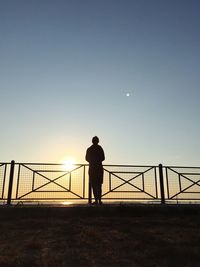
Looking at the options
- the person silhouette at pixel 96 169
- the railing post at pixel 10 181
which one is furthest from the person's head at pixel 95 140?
the railing post at pixel 10 181

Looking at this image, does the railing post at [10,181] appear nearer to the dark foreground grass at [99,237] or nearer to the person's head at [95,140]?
the dark foreground grass at [99,237]

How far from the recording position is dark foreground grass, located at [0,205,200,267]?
314 cm

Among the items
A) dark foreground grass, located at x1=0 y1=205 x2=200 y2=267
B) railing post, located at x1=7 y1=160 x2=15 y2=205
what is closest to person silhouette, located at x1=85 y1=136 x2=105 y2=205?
dark foreground grass, located at x1=0 y1=205 x2=200 y2=267

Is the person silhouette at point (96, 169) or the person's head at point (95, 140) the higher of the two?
the person's head at point (95, 140)

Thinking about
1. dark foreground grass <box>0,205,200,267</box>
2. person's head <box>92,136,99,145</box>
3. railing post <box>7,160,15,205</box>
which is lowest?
dark foreground grass <box>0,205,200,267</box>

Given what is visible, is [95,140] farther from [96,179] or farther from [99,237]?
[99,237]

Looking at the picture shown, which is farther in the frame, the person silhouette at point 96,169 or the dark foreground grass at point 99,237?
the person silhouette at point 96,169

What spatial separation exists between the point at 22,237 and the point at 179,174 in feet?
24.3

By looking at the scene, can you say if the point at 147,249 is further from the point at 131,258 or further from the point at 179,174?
the point at 179,174

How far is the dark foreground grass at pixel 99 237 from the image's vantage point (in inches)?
123

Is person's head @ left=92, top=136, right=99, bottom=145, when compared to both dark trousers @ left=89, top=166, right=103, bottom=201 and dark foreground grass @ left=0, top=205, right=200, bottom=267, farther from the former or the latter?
dark foreground grass @ left=0, top=205, right=200, bottom=267

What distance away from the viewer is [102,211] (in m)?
6.56

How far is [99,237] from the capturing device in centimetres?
421

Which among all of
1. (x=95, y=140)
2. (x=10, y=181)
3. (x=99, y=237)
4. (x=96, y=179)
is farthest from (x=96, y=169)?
(x=99, y=237)
